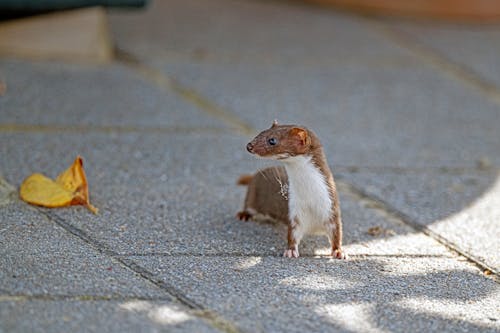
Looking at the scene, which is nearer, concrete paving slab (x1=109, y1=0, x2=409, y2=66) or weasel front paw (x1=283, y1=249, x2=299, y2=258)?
weasel front paw (x1=283, y1=249, x2=299, y2=258)

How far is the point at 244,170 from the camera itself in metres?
5.98

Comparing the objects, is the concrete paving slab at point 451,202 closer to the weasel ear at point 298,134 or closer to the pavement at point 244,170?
the pavement at point 244,170

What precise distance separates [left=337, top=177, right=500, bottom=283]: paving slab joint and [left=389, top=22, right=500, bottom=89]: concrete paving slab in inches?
115

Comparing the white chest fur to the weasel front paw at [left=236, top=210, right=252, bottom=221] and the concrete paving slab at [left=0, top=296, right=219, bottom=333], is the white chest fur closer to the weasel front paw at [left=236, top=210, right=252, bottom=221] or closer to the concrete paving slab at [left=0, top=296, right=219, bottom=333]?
the weasel front paw at [left=236, top=210, right=252, bottom=221]

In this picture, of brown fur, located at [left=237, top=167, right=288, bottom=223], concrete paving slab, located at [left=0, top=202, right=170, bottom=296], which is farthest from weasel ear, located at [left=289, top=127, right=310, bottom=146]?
concrete paving slab, located at [left=0, top=202, right=170, bottom=296]

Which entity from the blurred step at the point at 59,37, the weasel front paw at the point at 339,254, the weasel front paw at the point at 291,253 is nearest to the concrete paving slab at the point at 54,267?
the weasel front paw at the point at 291,253

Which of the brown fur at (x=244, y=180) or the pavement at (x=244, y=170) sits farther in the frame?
the brown fur at (x=244, y=180)

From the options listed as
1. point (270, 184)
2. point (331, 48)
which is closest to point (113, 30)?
point (331, 48)

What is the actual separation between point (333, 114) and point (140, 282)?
3.38 metres

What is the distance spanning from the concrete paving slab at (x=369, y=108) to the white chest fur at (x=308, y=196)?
158 cm

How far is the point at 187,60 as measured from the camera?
804cm

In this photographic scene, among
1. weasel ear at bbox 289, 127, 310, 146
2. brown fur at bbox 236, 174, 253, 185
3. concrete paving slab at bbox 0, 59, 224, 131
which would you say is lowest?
brown fur at bbox 236, 174, 253, 185

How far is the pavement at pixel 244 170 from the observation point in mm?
4008

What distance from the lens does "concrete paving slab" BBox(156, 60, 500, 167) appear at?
6.61 m
